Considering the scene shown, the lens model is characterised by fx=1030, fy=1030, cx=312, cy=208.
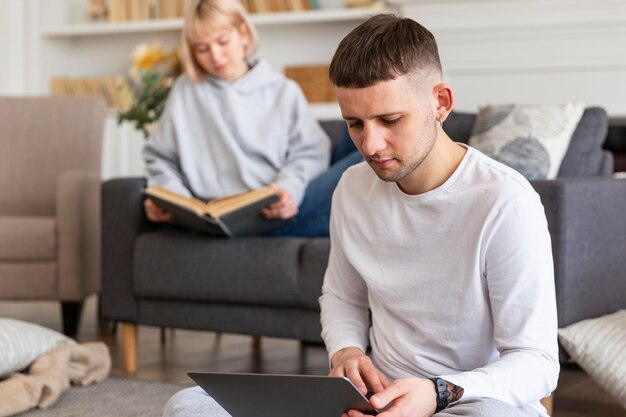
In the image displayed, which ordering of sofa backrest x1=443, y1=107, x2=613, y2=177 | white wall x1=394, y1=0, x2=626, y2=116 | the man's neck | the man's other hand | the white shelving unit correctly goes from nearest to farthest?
1. the man's other hand
2. the man's neck
3. sofa backrest x1=443, y1=107, x2=613, y2=177
4. white wall x1=394, y1=0, x2=626, y2=116
5. the white shelving unit

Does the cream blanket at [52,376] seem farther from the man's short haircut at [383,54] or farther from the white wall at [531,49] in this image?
the white wall at [531,49]

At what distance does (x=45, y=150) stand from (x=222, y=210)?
1567 millimetres

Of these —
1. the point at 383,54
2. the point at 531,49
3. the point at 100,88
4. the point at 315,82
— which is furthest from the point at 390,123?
the point at 100,88

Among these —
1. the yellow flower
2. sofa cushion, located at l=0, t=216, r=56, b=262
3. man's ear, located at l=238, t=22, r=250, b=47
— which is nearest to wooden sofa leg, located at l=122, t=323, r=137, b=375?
sofa cushion, located at l=0, t=216, r=56, b=262

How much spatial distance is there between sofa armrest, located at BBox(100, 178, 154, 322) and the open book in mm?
148

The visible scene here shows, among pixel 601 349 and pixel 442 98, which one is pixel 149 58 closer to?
pixel 601 349

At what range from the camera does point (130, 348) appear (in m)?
3.10

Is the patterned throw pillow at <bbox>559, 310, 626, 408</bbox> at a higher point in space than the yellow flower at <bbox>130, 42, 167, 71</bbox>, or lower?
lower

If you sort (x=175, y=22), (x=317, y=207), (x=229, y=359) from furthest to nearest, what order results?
(x=175, y=22) → (x=229, y=359) → (x=317, y=207)

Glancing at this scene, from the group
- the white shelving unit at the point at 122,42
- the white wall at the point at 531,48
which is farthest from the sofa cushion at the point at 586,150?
the white shelving unit at the point at 122,42

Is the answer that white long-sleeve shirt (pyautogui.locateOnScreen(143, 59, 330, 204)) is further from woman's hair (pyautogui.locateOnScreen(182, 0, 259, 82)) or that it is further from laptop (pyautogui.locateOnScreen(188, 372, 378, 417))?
laptop (pyautogui.locateOnScreen(188, 372, 378, 417))

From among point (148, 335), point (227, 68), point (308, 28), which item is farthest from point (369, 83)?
point (308, 28)

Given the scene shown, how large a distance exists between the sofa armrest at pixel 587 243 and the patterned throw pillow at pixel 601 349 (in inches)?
1.5

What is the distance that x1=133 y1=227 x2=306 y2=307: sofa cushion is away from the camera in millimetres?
2867
